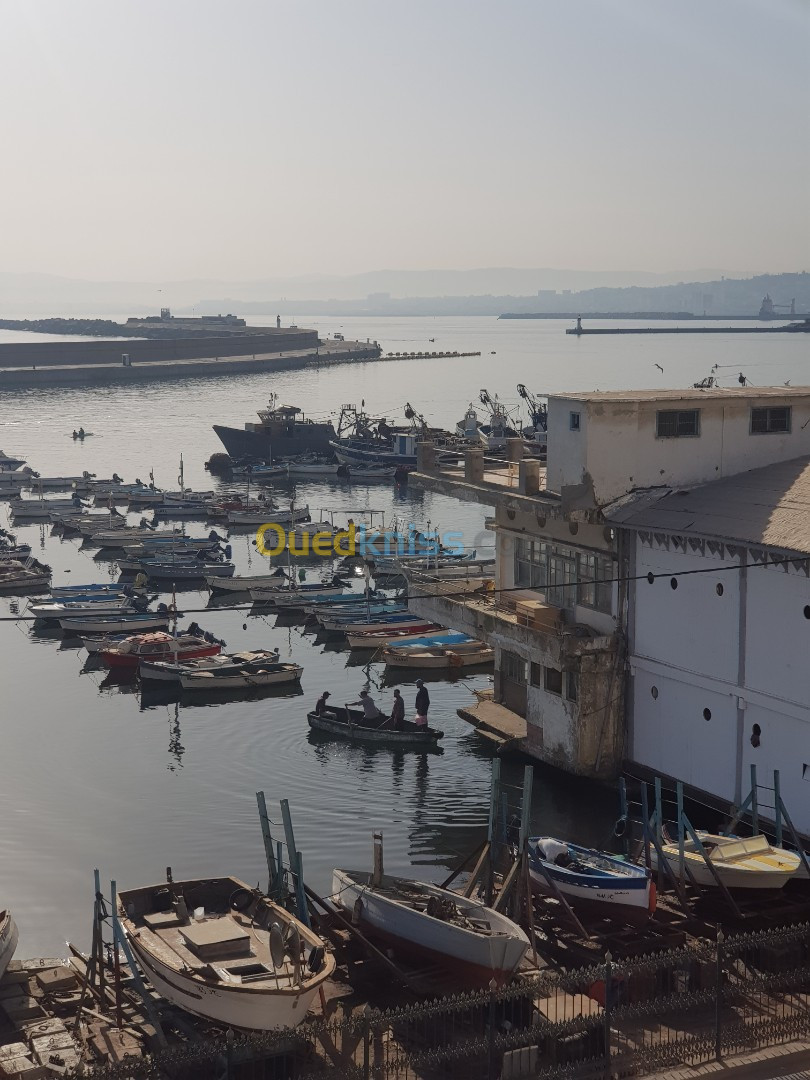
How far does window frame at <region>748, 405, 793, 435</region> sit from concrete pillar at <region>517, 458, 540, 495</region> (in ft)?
16.5

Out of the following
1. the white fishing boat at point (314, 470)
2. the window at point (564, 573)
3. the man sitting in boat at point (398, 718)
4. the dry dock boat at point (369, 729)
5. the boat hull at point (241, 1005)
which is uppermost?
the window at point (564, 573)

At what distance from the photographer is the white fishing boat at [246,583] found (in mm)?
60344

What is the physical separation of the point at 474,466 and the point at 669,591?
7521 mm

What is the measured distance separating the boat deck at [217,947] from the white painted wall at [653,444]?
13955mm

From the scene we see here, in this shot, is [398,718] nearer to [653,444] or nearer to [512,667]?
[512,667]

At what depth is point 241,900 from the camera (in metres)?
22.1

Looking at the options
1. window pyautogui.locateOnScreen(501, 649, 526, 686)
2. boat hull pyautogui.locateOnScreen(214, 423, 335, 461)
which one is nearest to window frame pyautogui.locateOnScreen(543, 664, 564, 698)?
window pyautogui.locateOnScreen(501, 649, 526, 686)

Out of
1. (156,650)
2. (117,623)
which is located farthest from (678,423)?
(117,623)

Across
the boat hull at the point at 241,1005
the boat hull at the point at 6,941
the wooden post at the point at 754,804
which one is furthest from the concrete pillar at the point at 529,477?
the boat hull at the point at 241,1005

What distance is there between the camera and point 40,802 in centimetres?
3516

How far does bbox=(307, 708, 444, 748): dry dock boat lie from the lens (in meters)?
38.2

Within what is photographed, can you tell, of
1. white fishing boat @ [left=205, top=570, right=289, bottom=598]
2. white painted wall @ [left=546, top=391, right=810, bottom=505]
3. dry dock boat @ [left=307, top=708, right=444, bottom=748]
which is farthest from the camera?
white fishing boat @ [left=205, top=570, right=289, bottom=598]

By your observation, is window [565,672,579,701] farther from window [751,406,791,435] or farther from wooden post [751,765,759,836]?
window [751,406,791,435]

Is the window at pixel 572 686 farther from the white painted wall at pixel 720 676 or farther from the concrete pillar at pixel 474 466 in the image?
the concrete pillar at pixel 474 466
